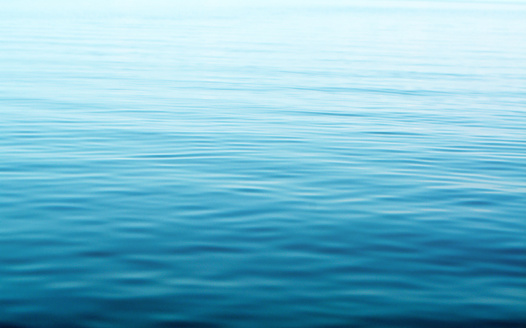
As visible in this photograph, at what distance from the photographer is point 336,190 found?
905cm

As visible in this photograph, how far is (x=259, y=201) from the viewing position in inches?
333

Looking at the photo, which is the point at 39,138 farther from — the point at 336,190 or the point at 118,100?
the point at 336,190

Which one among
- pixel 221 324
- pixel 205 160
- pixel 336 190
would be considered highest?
pixel 205 160

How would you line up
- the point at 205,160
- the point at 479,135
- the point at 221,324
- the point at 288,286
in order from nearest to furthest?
the point at 221,324 → the point at 288,286 → the point at 205,160 → the point at 479,135

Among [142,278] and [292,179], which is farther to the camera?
[292,179]

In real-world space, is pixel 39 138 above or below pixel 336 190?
above

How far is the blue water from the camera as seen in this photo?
5.71m

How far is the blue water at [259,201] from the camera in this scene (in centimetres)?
571

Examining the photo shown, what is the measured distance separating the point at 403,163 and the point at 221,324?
5767 mm

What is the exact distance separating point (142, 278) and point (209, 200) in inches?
94.1

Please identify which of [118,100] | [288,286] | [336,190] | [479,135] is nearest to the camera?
[288,286]

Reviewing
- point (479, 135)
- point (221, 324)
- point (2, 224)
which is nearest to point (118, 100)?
point (479, 135)

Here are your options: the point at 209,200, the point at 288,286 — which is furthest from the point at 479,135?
the point at 288,286

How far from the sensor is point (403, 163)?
1059 cm
